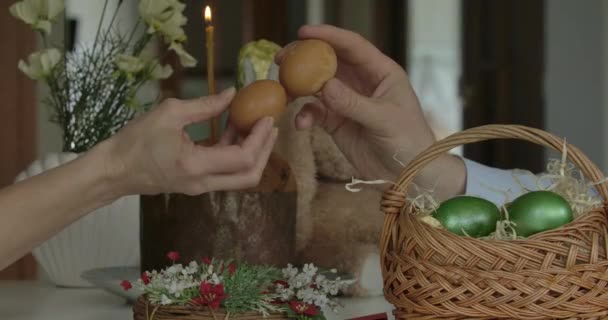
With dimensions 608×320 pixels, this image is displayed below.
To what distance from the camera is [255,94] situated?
97cm

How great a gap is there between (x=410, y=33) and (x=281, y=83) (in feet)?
17.4

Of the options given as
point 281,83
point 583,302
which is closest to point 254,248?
point 281,83

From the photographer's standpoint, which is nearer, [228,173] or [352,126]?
[228,173]

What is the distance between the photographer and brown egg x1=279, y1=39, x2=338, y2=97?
1.00m

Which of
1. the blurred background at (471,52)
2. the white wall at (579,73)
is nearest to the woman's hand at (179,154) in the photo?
the blurred background at (471,52)

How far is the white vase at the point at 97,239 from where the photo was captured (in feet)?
4.49

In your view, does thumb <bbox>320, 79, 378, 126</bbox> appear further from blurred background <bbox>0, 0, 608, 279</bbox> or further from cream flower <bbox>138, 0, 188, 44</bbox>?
blurred background <bbox>0, 0, 608, 279</bbox>

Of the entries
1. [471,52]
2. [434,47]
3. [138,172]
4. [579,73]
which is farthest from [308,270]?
[434,47]

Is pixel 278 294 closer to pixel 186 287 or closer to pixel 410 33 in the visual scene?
pixel 186 287

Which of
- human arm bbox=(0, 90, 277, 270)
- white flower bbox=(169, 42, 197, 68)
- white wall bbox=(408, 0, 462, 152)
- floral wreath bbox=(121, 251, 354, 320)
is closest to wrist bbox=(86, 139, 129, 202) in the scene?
human arm bbox=(0, 90, 277, 270)

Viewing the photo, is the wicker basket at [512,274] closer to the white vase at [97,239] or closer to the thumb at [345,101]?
the thumb at [345,101]

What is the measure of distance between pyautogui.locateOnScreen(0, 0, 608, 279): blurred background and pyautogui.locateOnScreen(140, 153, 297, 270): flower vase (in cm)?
186

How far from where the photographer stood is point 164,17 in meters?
1.41

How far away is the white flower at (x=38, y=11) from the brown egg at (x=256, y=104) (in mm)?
502
